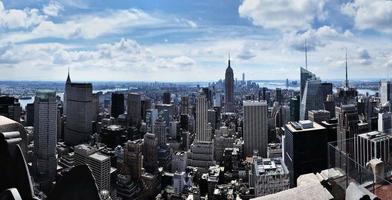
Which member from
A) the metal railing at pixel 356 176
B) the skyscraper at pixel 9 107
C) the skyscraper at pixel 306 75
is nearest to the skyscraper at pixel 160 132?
the skyscraper at pixel 9 107

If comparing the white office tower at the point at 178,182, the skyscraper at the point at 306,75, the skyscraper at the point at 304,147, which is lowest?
the white office tower at the point at 178,182

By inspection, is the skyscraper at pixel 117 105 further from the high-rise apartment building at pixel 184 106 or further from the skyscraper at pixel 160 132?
the skyscraper at pixel 160 132

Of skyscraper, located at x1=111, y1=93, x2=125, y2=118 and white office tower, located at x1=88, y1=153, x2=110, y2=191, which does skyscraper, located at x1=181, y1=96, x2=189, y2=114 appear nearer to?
skyscraper, located at x1=111, y1=93, x2=125, y2=118

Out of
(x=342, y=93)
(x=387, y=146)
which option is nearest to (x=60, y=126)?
(x=342, y=93)

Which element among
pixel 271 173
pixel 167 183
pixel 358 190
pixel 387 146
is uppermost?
pixel 358 190

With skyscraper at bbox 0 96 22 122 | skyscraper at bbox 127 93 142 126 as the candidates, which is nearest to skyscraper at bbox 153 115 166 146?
skyscraper at bbox 127 93 142 126

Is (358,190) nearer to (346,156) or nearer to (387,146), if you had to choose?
(346,156)
